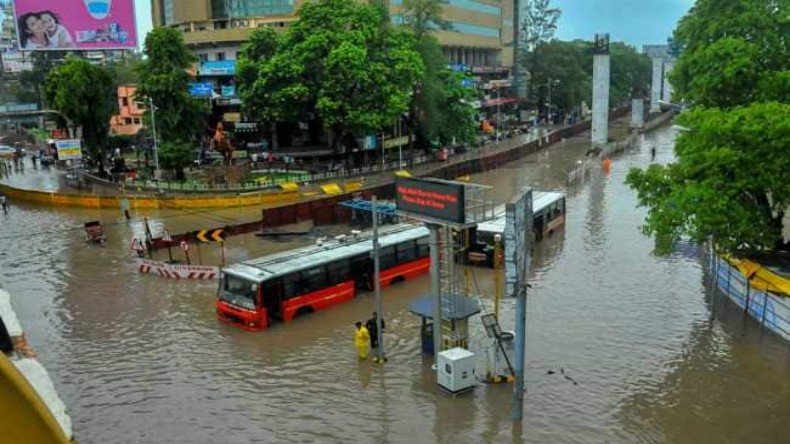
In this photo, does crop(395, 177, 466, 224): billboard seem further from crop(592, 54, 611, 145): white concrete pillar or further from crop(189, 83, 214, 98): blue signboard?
crop(592, 54, 611, 145): white concrete pillar

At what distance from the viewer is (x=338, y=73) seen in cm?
4784

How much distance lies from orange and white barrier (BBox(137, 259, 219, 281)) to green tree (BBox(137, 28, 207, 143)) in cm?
2213

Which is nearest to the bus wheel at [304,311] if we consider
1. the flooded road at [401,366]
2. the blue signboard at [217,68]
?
the flooded road at [401,366]

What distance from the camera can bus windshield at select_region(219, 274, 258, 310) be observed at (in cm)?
2042

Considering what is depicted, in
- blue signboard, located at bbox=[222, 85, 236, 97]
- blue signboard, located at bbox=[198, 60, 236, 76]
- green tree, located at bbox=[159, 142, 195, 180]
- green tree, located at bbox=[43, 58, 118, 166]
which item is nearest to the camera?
green tree, located at bbox=[159, 142, 195, 180]

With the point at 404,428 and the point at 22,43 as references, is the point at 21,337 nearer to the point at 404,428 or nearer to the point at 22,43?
the point at 404,428

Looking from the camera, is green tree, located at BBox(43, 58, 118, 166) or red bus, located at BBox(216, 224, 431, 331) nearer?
red bus, located at BBox(216, 224, 431, 331)

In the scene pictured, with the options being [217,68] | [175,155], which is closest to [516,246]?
[175,155]

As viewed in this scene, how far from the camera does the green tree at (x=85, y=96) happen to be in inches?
1839

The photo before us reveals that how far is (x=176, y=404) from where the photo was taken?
16.0 m

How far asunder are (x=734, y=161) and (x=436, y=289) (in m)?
9.76

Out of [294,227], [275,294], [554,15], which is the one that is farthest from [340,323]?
[554,15]

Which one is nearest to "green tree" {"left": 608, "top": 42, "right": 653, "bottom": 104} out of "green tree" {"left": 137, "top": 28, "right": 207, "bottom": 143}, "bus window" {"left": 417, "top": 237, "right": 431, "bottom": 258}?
"green tree" {"left": 137, "top": 28, "right": 207, "bottom": 143}

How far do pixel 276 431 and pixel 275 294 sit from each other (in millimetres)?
6710
